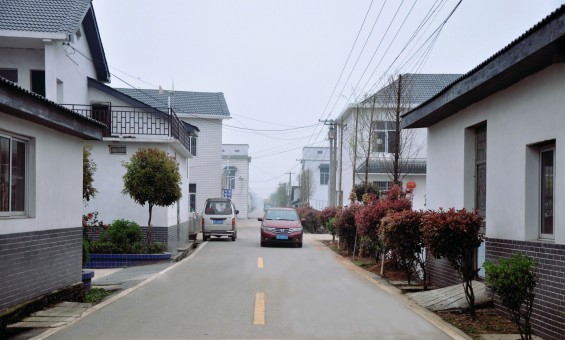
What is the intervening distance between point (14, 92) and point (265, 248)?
45.4ft

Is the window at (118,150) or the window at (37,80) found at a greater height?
the window at (37,80)

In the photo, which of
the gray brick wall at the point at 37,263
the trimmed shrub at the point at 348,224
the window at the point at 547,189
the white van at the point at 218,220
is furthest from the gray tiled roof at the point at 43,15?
the window at the point at 547,189

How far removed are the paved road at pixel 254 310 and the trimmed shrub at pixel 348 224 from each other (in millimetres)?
4395

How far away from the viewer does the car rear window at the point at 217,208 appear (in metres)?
23.3

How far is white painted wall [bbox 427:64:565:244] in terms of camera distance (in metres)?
6.12

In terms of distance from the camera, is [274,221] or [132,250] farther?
[274,221]

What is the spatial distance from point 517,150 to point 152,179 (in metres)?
11.0

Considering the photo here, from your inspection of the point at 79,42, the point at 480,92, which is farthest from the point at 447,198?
the point at 79,42

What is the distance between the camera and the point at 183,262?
1470cm

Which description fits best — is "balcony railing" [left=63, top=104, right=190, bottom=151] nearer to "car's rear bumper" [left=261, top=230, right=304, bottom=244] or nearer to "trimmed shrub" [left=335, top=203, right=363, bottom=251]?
"car's rear bumper" [left=261, top=230, right=304, bottom=244]

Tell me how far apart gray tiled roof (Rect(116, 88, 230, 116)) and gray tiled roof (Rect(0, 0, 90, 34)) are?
19373 millimetres

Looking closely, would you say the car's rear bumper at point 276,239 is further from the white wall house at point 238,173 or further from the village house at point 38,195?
the white wall house at point 238,173

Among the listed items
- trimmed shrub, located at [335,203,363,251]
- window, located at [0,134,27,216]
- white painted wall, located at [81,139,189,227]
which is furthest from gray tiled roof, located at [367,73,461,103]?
window, located at [0,134,27,216]

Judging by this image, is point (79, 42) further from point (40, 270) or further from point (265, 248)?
point (40, 270)
